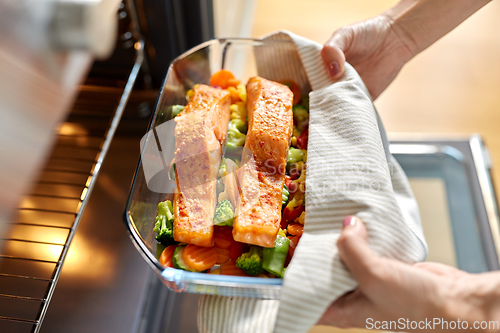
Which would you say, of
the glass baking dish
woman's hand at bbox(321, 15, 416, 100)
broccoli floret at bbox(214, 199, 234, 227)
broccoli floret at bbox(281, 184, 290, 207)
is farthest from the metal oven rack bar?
woman's hand at bbox(321, 15, 416, 100)

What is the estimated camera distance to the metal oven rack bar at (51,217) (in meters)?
0.68

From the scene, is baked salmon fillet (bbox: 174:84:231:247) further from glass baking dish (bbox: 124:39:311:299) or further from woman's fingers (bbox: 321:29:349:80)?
woman's fingers (bbox: 321:29:349:80)

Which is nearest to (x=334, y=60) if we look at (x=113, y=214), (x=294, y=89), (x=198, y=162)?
(x=294, y=89)

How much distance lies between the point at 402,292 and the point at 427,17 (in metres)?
0.78

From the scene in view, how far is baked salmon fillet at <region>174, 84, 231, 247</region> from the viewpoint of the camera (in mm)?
651

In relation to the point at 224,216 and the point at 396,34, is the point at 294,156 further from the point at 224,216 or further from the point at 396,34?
the point at 396,34

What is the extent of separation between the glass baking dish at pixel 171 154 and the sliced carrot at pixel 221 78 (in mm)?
30

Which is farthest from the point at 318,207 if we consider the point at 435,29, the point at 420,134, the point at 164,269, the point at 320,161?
the point at 420,134

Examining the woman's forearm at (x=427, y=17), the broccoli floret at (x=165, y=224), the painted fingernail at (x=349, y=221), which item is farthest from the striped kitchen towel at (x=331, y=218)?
the woman's forearm at (x=427, y=17)

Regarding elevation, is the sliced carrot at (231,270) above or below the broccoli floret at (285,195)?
below

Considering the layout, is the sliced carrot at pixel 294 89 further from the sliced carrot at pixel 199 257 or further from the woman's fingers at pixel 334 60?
the sliced carrot at pixel 199 257

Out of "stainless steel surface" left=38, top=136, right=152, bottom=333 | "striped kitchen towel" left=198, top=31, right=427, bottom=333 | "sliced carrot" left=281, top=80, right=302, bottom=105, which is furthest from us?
"sliced carrot" left=281, top=80, right=302, bottom=105

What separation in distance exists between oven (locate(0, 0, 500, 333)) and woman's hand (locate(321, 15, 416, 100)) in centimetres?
46

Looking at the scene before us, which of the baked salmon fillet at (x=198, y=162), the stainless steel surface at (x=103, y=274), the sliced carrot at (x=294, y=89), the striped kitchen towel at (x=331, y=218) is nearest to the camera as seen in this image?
the striped kitchen towel at (x=331, y=218)
